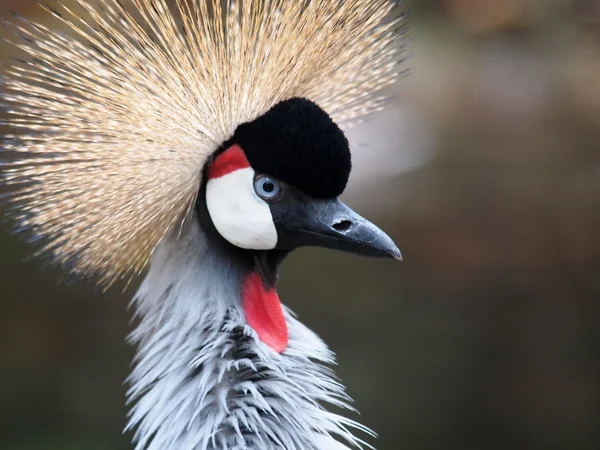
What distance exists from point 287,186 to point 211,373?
11.8 inches

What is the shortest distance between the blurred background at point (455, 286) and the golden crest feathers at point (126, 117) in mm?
1567

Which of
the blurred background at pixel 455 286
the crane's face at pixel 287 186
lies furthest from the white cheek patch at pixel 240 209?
the blurred background at pixel 455 286

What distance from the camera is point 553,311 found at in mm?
2699

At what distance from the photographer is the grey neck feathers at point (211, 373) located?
3.45 feet

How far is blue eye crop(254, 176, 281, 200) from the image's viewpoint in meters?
1.10

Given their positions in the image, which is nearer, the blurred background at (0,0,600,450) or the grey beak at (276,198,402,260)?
the grey beak at (276,198,402,260)

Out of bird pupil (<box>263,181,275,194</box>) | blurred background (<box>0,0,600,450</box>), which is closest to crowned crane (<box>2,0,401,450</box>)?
bird pupil (<box>263,181,275,194</box>)

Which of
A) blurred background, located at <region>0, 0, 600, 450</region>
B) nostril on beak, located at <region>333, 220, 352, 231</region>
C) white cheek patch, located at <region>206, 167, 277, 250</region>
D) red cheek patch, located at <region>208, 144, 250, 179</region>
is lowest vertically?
blurred background, located at <region>0, 0, 600, 450</region>

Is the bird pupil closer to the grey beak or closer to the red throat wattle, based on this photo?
the grey beak

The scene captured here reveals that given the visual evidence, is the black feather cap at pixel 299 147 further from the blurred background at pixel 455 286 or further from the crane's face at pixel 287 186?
the blurred background at pixel 455 286

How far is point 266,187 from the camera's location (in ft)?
3.63

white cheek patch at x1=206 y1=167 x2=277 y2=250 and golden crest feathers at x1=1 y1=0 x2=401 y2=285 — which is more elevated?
golden crest feathers at x1=1 y1=0 x2=401 y2=285

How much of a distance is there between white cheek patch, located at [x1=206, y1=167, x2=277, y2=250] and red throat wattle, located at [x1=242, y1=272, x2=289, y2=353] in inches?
3.4

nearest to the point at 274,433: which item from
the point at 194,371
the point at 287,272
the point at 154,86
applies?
the point at 194,371
